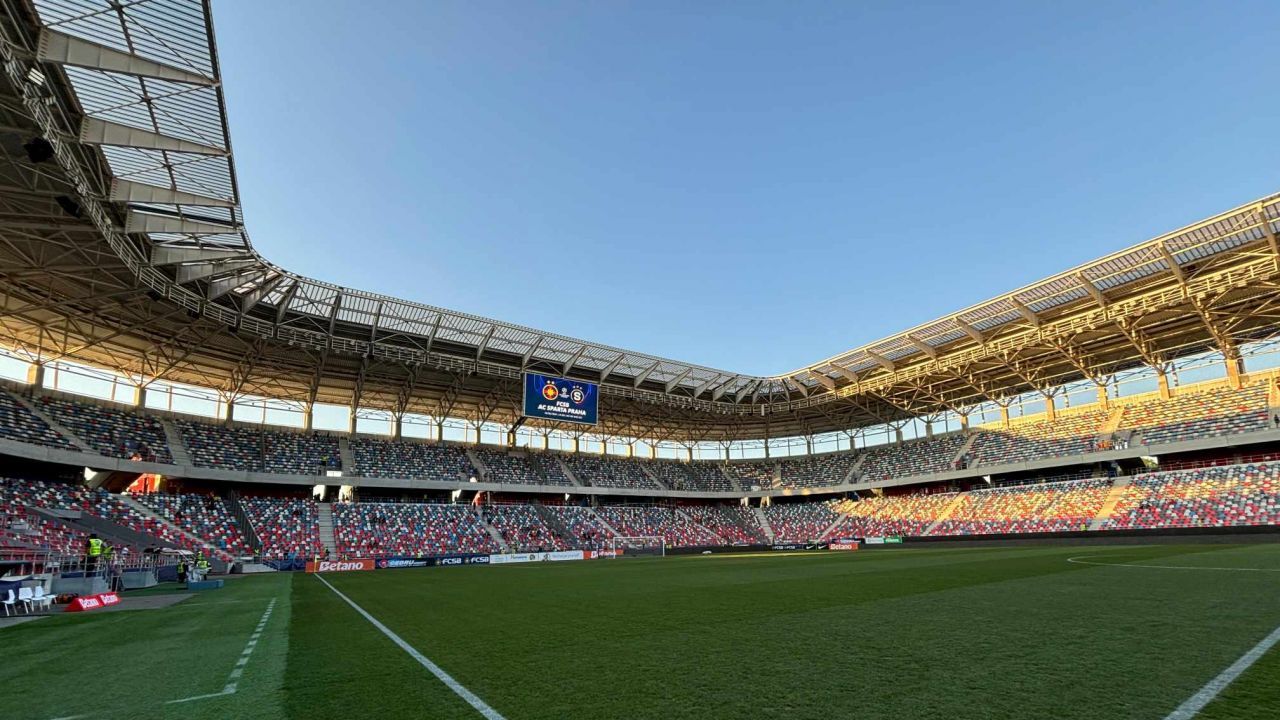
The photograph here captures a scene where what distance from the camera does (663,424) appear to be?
68312 millimetres

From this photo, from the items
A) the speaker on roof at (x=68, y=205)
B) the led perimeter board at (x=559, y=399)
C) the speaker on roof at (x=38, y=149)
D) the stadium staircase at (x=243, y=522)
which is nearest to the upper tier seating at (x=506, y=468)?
the led perimeter board at (x=559, y=399)


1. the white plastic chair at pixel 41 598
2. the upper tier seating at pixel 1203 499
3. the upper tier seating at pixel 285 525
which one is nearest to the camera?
the white plastic chair at pixel 41 598

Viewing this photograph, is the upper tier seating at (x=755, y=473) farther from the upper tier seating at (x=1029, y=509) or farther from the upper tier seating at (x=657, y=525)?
the upper tier seating at (x=1029, y=509)

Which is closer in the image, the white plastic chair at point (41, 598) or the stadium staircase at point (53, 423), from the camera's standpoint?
the white plastic chair at point (41, 598)

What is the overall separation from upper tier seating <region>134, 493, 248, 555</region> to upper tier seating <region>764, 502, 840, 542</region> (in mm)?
46297

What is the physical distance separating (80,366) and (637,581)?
42.8 meters

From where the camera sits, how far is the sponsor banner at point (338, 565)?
3903 cm

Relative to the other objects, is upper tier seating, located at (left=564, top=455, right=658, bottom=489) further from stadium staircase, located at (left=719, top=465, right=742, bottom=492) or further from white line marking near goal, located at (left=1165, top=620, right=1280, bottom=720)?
white line marking near goal, located at (left=1165, top=620, right=1280, bottom=720)

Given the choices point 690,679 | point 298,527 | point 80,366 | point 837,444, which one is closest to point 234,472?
point 298,527

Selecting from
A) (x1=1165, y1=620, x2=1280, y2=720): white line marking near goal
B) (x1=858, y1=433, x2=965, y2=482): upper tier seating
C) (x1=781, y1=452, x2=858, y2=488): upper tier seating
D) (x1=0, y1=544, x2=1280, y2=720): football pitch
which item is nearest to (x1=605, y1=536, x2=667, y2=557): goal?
(x1=781, y1=452, x2=858, y2=488): upper tier seating

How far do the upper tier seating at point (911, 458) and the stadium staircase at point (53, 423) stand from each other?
6095cm

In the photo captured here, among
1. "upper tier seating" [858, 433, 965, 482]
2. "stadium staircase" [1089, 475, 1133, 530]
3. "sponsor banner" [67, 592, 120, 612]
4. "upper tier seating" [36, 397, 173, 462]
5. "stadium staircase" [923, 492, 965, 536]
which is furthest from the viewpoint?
"upper tier seating" [858, 433, 965, 482]

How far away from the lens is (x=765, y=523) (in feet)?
219

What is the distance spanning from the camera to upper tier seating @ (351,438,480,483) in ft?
167
